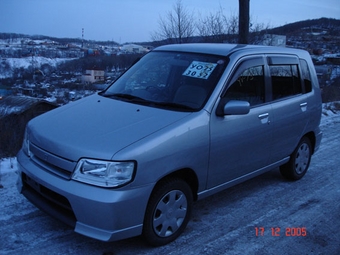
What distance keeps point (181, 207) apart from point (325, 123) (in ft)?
22.7

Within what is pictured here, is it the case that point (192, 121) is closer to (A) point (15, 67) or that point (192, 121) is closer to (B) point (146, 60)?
(B) point (146, 60)

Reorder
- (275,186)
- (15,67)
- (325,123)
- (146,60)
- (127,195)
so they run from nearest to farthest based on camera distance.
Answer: (127,195) → (146,60) → (275,186) → (325,123) → (15,67)

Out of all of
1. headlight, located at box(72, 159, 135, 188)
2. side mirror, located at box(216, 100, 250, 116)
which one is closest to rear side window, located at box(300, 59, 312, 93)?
side mirror, located at box(216, 100, 250, 116)

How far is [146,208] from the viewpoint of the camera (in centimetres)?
289

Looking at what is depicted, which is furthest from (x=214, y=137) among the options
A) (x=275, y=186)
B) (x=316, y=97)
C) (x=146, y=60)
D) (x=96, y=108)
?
(x=316, y=97)

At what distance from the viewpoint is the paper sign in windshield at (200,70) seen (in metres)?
3.69

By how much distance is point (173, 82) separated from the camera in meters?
3.73

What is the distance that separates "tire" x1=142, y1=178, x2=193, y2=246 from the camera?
2943 millimetres

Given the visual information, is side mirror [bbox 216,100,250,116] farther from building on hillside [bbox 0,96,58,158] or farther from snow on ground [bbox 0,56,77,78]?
snow on ground [bbox 0,56,77,78]

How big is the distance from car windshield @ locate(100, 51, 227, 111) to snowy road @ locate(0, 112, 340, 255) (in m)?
1.30

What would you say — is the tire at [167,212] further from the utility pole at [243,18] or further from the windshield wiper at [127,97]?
the utility pole at [243,18]

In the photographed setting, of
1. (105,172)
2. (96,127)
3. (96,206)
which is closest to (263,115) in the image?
(96,127)
